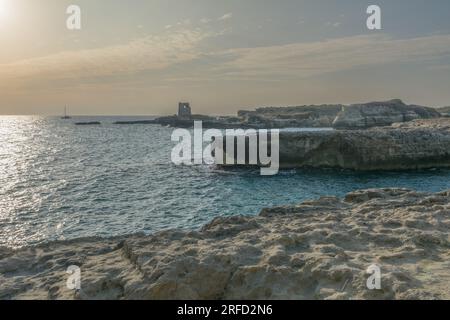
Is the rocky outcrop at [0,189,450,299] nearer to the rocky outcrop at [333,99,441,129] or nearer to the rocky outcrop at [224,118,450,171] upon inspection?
the rocky outcrop at [224,118,450,171]

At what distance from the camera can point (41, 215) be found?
21844 mm

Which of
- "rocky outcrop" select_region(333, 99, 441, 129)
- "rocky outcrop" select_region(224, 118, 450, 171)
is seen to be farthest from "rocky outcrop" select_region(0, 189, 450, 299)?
"rocky outcrop" select_region(333, 99, 441, 129)

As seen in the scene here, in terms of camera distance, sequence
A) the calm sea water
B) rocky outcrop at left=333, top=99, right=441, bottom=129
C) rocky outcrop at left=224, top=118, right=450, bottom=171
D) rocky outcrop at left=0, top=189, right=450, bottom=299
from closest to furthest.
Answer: rocky outcrop at left=0, top=189, right=450, bottom=299 < the calm sea water < rocky outcrop at left=224, top=118, right=450, bottom=171 < rocky outcrop at left=333, top=99, right=441, bottom=129

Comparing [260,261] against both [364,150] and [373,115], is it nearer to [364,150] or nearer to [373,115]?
[364,150]

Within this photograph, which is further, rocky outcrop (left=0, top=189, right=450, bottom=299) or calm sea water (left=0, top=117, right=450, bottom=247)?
calm sea water (left=0, top=117, right=450, bottom=247)

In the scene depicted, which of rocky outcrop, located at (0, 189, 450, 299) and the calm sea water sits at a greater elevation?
rocky outcrop, located at (0, 189, 450, 299)

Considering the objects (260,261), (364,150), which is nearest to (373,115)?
(364,150)

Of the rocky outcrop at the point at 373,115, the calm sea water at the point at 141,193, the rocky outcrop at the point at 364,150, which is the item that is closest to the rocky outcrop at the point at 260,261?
the calm sea water at the point at 141,193

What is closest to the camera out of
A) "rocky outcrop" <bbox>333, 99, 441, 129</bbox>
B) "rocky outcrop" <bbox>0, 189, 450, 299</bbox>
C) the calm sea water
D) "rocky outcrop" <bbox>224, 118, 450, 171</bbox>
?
"rocky outcrop" <bbox>0, 189, 450, 299</bbox>

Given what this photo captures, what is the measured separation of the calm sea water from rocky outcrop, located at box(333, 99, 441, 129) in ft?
270

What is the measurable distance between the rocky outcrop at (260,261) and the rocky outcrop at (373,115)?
11269 cm

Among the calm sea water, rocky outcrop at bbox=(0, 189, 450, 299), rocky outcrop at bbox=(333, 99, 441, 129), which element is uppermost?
rocky outcrop at bbox=(333, 99, 441, 129)

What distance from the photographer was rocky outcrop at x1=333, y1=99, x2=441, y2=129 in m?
119

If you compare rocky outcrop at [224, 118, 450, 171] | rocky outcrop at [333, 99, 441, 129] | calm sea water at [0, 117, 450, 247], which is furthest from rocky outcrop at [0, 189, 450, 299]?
rocky outcrop at [333, 99, 441, 129]
